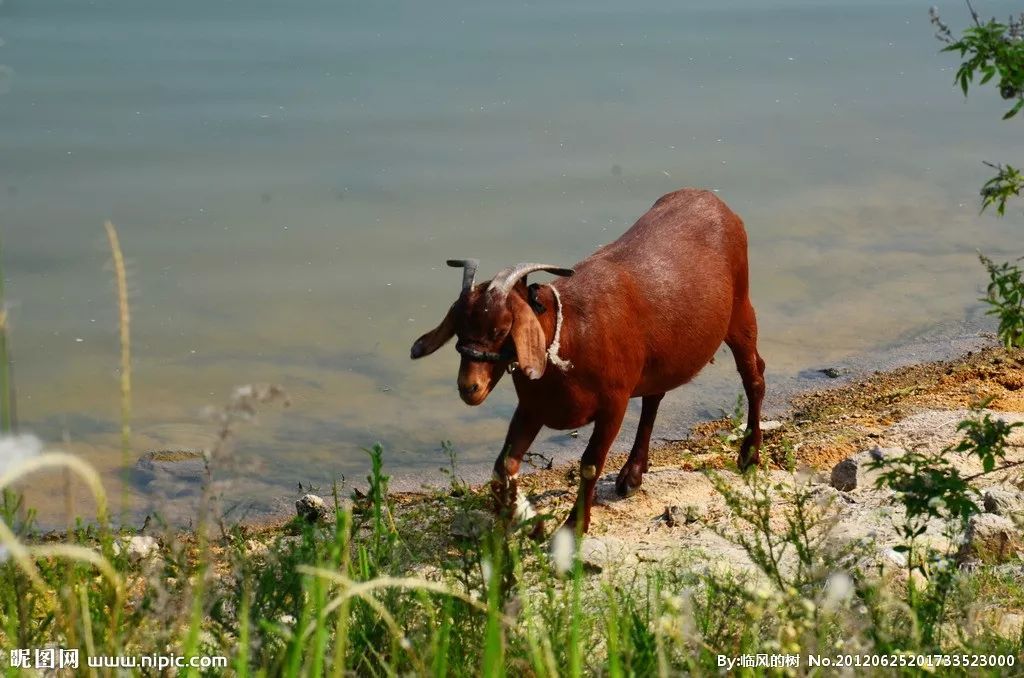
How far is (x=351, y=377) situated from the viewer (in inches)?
352

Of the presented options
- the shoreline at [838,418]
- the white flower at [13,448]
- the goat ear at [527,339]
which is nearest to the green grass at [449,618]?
the white flower at [13,448]

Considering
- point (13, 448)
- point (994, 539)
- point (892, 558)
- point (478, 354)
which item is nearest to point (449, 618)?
point (13, 448)

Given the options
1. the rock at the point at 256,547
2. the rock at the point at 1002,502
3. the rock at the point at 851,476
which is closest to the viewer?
the rock at the point at 256,547

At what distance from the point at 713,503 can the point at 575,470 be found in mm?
980

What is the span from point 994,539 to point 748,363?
2.24m

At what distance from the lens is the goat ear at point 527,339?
5980mm

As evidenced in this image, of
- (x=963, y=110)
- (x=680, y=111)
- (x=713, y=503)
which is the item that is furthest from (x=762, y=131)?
(x=713, y=503)

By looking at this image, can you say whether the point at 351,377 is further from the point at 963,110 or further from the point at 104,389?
the point at 963,110

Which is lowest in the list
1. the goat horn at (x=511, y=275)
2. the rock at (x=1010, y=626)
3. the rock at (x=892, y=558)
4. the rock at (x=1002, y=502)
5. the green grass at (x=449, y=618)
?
the rock at (x=892, y=558)

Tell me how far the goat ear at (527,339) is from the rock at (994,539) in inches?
71.0

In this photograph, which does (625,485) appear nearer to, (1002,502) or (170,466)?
(1002,502)

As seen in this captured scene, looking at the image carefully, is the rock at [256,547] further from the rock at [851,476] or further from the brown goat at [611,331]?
the rock at [851,476]

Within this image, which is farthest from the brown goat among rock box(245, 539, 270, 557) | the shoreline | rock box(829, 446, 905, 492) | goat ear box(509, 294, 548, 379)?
rock box(245, 539, 270, 557)

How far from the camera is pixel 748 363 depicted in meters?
7.80
